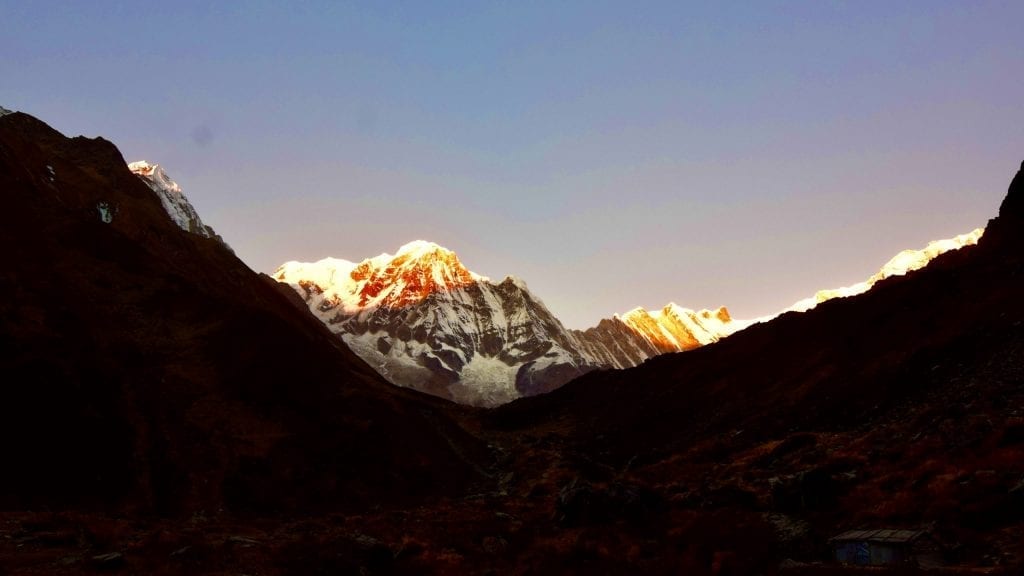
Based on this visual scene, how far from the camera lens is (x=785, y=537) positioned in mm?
25344

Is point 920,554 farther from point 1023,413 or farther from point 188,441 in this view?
point 188,441

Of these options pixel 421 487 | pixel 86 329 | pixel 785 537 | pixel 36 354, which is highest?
pixel 86 329

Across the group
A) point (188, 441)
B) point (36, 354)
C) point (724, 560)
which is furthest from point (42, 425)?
point (724, 560)

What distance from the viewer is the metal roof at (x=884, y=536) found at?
63.5 ft

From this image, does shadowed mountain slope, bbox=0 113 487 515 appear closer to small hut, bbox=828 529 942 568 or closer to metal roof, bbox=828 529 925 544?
metal roof, bbox=828 529 925 544

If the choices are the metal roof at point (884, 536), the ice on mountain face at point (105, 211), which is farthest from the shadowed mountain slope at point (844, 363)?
the ice on mountain face at point (105, 211)

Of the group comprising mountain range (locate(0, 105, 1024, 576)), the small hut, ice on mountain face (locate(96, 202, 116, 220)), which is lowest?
the small hut

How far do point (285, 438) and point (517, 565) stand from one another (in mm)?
30147

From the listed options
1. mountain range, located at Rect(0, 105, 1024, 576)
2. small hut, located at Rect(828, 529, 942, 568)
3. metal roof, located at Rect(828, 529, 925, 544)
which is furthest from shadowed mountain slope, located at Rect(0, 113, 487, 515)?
small hut, located at Rect(828, 529, 942, 568)

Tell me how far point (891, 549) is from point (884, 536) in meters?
0.55

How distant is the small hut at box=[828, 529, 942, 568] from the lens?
1898cm

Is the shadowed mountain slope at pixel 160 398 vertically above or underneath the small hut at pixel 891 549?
above

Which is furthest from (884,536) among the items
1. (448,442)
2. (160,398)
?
(448,442)

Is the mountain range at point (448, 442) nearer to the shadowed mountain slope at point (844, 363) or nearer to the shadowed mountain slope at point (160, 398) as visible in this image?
the shadowed mountain slope at point (160, 398)
